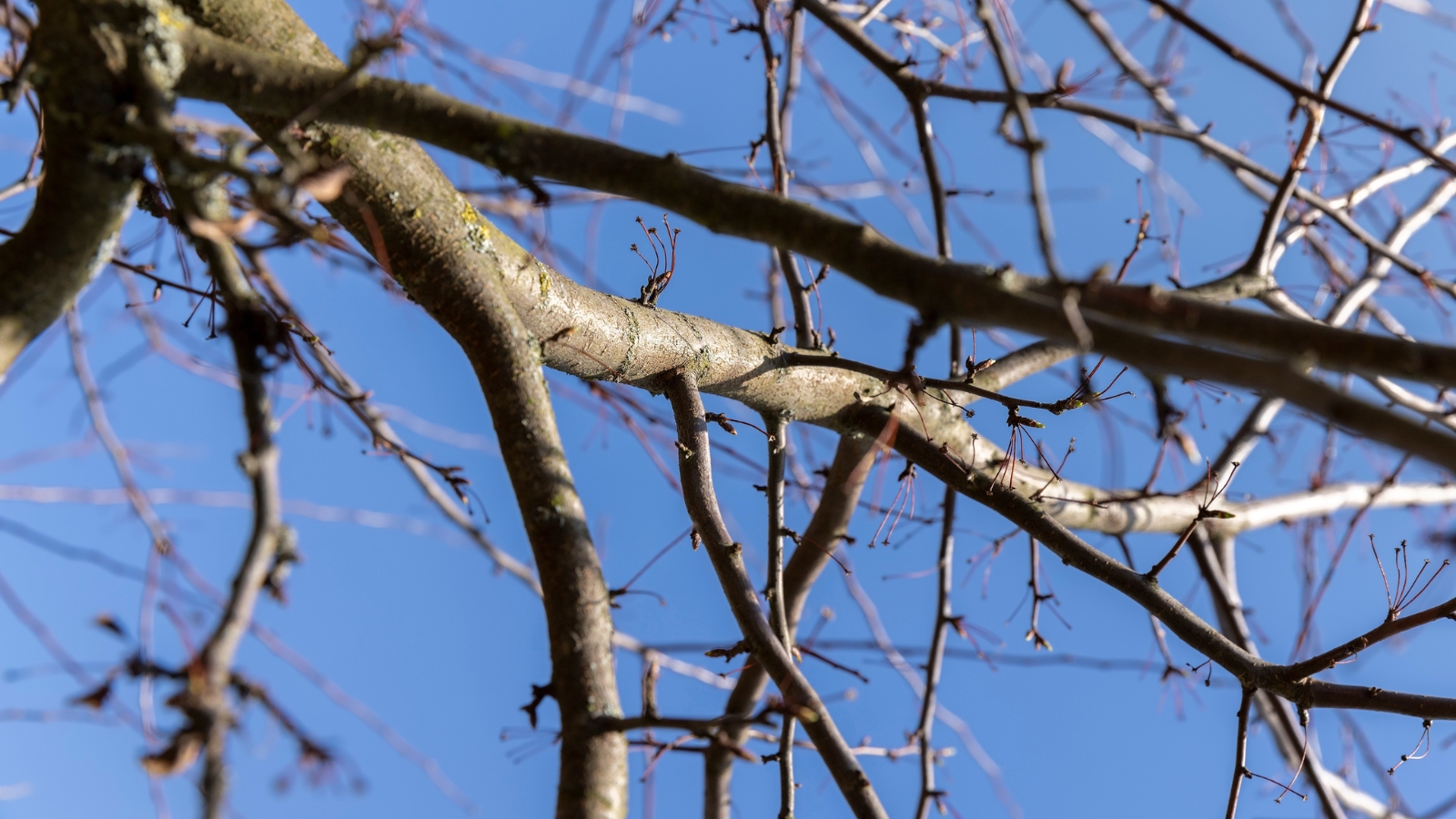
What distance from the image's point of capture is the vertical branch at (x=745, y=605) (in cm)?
96

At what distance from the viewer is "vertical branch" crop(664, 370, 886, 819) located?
3.13ft

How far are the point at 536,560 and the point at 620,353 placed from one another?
1.32 ft

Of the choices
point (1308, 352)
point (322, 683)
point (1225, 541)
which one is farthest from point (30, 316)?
point (1225, 541)

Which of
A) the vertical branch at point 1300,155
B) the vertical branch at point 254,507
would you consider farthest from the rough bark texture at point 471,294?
the vertical branch at point 1300,155

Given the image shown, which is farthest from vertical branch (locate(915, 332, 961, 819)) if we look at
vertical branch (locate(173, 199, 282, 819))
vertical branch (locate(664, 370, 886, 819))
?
vertical branch (locate(173, 199, 282, 819))

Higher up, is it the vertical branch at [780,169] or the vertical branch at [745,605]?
the vertical branch at [780,169]

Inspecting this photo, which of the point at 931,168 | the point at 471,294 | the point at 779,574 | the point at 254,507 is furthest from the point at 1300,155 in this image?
the point at 254,507

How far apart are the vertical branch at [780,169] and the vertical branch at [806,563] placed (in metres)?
0.25

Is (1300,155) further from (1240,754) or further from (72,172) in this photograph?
(72,172)

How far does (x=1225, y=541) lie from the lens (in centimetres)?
224

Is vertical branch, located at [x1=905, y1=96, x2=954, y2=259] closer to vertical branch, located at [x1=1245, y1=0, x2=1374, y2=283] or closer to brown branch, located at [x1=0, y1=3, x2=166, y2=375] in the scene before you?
vertical branch, located at [x1=1245, y1=0, x2=1374, y2=283]

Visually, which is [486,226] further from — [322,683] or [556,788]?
[322,683]

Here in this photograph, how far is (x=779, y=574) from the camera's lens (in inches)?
53.4

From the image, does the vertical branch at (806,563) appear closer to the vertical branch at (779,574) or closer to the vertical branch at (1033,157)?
the vertical branch at (779,574)
